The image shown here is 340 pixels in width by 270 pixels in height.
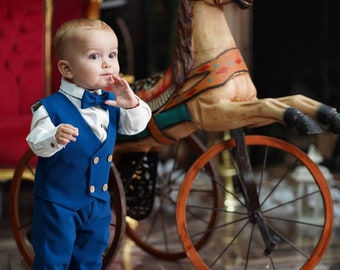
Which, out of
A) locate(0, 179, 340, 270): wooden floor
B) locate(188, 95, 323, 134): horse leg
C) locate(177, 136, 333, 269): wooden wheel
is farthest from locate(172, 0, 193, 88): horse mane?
locate(0, 179, 340, 270): wooden floor

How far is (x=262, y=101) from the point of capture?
1855mm

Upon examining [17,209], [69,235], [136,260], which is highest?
[69,235]

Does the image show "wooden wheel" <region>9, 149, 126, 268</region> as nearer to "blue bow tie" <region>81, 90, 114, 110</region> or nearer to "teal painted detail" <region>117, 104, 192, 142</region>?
"teal painted detail" <region>117, 104, 192, 142</region>

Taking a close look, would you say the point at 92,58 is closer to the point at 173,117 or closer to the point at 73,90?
the point at 73,90

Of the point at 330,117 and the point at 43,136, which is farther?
the point at 330,117

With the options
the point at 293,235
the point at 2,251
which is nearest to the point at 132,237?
the point at 2,251

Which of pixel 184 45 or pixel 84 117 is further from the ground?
pixel 184 45

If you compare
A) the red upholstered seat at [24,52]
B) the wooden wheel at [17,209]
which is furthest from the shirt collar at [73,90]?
the red upholstered seat at [24,52]

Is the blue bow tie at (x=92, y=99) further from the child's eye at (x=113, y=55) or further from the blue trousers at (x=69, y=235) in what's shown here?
the blue trousers at (x=69, y=235)

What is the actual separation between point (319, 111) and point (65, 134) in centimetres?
76

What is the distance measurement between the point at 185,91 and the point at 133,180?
488mm

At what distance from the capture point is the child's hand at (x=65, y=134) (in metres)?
1.50

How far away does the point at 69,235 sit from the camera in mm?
1672

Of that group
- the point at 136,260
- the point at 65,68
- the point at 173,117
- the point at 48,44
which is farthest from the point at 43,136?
the point at 48,44
